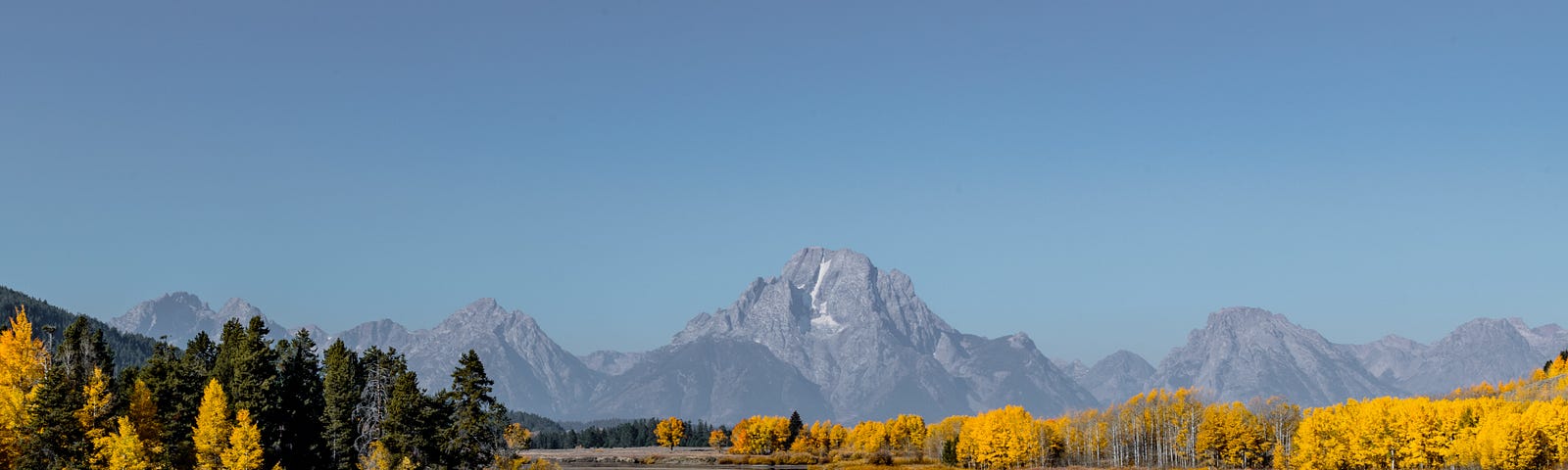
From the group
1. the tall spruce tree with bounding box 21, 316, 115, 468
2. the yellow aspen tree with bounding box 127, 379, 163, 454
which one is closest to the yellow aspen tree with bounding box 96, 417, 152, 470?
the tall spruce tree with bounding box 21, 316, 115, 468

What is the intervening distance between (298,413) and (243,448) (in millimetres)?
9234

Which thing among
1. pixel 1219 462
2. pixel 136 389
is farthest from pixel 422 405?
pixel 1219 462

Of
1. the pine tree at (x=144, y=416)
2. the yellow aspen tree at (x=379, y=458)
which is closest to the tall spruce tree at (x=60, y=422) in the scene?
the pine tree at (x=144, y=416)

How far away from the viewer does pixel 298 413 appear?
271ft

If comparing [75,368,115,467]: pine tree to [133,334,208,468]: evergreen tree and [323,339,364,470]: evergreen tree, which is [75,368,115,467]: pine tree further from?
[323,339,364,470]: evergreen tree

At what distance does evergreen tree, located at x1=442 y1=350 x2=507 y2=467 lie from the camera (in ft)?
234

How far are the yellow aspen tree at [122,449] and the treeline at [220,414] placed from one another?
83 millimetres

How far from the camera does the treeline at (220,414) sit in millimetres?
69500

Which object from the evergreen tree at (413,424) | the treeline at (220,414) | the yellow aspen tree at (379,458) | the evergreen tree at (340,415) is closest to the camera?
the treeline at (220,414)

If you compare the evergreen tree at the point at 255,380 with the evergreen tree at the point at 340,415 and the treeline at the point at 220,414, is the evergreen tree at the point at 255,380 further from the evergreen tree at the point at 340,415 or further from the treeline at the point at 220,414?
the evergreen tree at the point at 340,415

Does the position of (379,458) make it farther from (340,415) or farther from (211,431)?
(340,415)

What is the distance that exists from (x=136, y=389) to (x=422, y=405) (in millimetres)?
19479

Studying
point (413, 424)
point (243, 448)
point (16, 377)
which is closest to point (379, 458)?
point (413, 424)

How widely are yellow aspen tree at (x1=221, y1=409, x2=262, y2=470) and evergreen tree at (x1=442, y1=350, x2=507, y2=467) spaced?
43.1 ft
